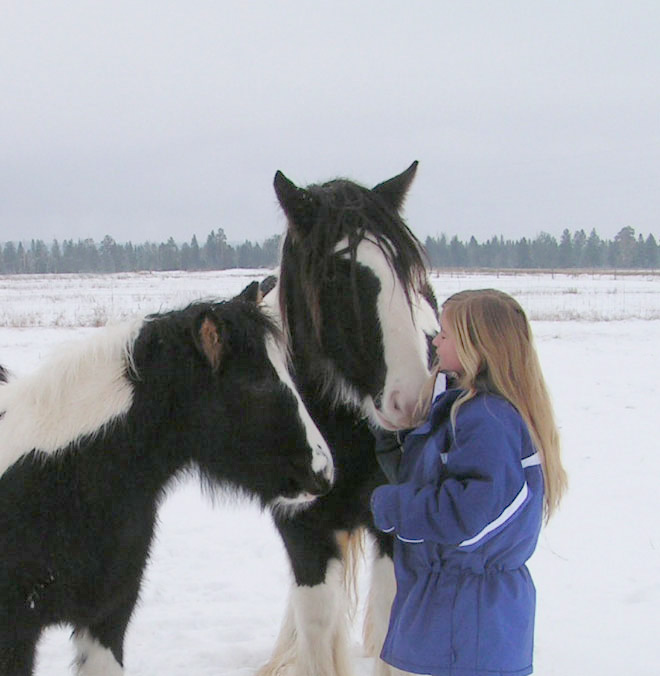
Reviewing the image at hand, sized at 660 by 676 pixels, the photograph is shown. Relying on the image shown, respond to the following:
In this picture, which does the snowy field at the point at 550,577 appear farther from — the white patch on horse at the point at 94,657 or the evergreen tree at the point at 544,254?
the evergreen tree at the point at 544,254

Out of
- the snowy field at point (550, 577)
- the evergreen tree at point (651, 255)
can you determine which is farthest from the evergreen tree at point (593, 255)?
the snowy field at point (550, 577)

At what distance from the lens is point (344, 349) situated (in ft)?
8.55

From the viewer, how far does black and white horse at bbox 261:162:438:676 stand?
8.21 ft

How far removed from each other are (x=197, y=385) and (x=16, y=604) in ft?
3.16

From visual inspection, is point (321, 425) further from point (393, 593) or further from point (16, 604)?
point (16, 604)

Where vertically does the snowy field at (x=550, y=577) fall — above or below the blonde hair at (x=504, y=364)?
below

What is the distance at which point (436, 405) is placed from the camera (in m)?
2.43

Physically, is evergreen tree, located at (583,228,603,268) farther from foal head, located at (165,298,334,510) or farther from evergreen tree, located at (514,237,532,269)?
foal head, located at (165,298,334,510)

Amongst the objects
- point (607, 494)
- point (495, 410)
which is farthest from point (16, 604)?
point (607, 494)

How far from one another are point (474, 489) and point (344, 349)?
0.76m

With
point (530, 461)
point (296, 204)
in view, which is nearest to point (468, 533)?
point (530, 461)

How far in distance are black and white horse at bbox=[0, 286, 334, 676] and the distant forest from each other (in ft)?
271

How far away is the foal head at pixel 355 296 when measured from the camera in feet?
8.07

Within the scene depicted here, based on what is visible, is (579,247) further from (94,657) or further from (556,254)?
(94,657)
